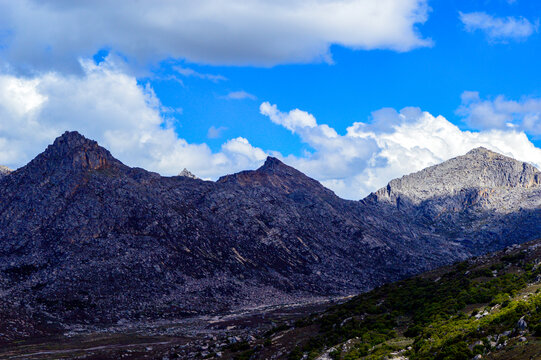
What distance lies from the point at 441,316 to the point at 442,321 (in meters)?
2.10

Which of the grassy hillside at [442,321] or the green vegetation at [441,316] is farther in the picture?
the green vegetation at [441,316]

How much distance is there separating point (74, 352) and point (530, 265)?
79.4 meters

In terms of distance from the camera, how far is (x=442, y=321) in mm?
45812

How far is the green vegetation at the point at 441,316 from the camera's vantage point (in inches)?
1330

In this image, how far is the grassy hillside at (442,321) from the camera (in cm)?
3225

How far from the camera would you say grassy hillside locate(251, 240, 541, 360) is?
32250mm

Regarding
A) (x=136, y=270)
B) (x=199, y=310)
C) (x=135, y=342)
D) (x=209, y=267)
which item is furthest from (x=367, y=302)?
(x=209, y=267)

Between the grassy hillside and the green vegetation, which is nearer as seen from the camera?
the grassy hillside

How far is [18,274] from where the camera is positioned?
151375 mm

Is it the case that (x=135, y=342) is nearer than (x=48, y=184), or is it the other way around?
(x=135, y=342)

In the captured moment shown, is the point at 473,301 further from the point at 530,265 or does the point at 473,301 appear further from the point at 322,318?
the point at 322,318

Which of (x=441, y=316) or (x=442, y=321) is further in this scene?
(x=441, y=316)

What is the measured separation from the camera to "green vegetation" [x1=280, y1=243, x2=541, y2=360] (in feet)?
111

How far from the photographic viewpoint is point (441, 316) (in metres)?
47.8
